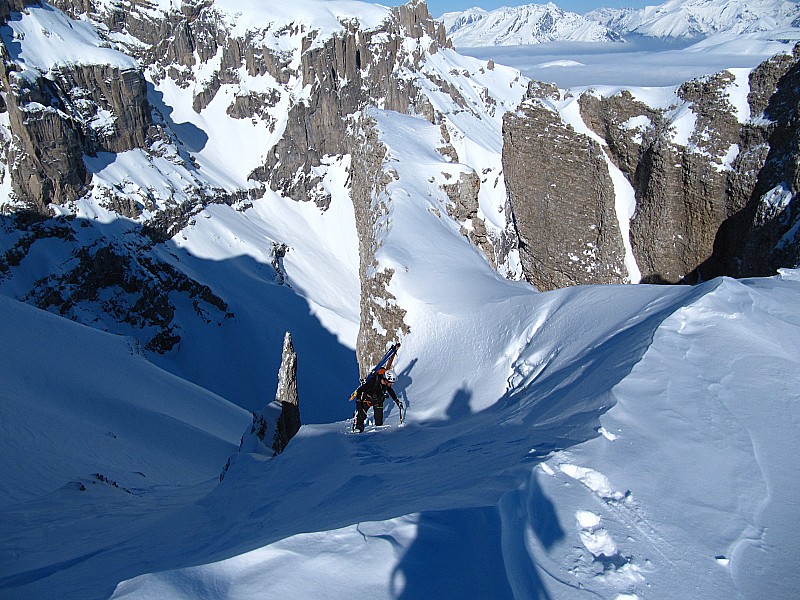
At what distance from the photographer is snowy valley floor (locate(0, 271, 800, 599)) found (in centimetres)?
368

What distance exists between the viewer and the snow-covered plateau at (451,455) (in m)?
3.76

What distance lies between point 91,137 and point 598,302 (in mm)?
79156

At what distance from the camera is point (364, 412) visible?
9.78 m

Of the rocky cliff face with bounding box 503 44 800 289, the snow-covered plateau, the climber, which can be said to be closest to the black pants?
the climber

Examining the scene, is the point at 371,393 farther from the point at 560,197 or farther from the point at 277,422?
the point at 560,197

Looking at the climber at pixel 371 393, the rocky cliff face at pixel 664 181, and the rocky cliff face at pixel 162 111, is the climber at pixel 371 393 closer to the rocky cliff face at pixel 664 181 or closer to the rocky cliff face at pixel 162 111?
the rocky cliff face at pixel 664 181

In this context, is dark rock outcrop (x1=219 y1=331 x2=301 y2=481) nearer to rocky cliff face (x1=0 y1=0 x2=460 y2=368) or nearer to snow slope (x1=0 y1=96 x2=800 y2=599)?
snow slope (x1=0 y1=96 x2=800 y2=599)

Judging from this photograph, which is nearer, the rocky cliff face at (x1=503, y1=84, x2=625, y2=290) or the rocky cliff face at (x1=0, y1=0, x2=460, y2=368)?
the rocky cliff face at (x1=503, y1=84, x2=625, y2=290)

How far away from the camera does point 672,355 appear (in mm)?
6211

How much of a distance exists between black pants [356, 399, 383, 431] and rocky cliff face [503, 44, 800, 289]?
972cm

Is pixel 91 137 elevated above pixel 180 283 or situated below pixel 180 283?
above

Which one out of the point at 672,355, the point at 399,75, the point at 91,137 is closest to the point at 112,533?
the point at 672,355

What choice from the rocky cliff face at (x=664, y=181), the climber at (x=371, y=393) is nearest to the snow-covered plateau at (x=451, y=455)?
the climber at (x=371, y=393)

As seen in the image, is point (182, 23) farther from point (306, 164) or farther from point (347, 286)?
point (347, 286)
